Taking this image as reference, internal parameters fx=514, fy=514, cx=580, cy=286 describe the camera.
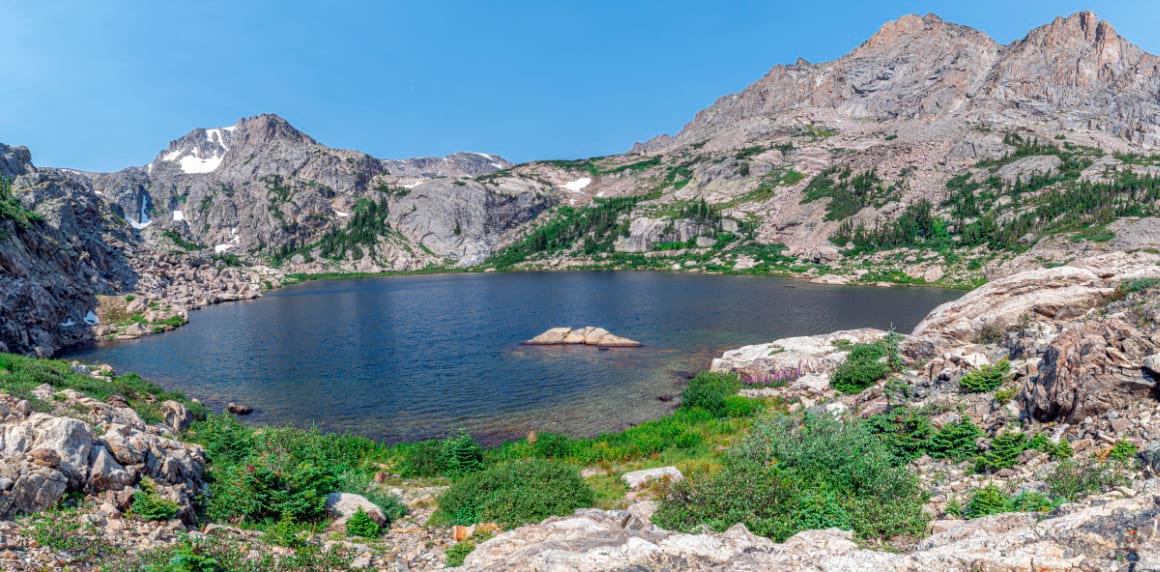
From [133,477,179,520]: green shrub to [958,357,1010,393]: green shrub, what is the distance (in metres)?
24.1

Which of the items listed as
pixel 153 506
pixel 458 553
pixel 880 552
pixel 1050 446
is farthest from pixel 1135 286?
pixel 153 506

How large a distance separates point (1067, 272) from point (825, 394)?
1435 cm

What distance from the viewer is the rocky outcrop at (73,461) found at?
1016cm

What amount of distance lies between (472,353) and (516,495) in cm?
3577

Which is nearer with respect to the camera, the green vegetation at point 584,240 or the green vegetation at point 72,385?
the green vegetation at point 72,385

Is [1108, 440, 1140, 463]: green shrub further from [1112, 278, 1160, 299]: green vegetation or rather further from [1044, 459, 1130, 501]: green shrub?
[1112, 278, 1160, 299]: green vegetation

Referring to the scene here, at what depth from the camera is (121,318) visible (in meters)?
68.5

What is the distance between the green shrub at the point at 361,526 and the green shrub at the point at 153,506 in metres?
3.66

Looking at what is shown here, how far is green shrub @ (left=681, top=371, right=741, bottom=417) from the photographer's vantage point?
28.9 m

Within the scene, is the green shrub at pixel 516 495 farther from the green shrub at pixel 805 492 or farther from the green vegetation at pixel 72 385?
the green vegetation at pixel 72 385

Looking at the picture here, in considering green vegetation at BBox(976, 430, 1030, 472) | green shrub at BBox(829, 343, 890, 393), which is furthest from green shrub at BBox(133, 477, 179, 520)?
green shrub at BBox(829, 343, 890, 393)

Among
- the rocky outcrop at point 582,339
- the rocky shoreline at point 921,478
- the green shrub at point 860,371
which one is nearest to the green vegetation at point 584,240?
the rocky outcrop at point 582,339

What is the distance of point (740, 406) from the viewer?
28391 mm

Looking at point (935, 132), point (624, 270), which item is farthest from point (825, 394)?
point (935, 132)
